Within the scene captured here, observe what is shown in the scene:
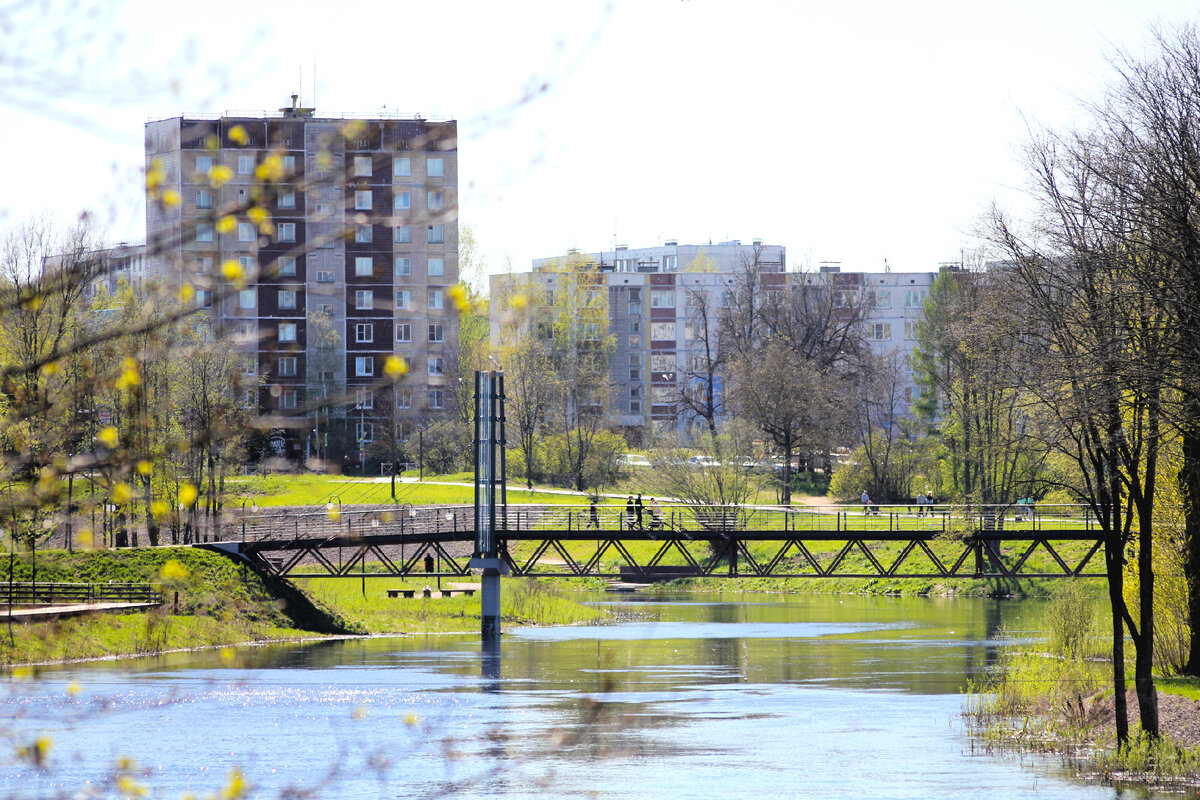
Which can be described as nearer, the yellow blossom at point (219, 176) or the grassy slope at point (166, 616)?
the yellow blossom at point (219, 176)

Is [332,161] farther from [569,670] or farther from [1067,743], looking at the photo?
[569,670]

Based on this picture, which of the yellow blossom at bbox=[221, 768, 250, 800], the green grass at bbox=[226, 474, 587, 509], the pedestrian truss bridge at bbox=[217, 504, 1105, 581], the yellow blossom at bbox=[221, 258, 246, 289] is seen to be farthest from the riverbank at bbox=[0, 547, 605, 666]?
the yellow blossom at bbox=[221, 258, 246, 289]

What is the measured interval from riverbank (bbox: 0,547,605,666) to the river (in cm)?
173

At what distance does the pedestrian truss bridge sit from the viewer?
189 feet

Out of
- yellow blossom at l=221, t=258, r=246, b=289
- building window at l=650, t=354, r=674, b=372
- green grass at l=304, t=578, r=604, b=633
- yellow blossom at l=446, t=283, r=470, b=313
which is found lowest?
green grass at l=304, t=578, r=604, b=633

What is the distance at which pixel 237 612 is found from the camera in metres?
59.7

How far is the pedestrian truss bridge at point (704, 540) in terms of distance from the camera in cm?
5759

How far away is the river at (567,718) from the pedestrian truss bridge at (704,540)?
327 centimetres

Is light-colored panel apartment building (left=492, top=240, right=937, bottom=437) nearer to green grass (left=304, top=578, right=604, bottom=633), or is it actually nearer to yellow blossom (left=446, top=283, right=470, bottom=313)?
green grass (left=304, top=578, right=604, bottom=633)

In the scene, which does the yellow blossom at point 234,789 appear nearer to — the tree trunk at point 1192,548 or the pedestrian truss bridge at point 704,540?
the tree trunk at point 1192,548

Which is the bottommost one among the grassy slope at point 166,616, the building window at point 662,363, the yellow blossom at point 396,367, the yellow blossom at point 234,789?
the grassy slope at point 166,616

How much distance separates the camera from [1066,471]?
56250 mm

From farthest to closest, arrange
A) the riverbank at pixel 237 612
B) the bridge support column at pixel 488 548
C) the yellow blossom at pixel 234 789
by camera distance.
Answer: the bridge support column at pixel 488 548 < the riverbank at pixel 237 612 < the yellow blossom at pixel 234 789

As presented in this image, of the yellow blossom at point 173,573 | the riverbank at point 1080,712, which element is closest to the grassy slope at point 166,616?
the riverbank at point 1080,712
